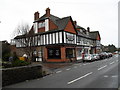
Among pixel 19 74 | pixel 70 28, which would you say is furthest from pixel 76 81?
pixel 70 28

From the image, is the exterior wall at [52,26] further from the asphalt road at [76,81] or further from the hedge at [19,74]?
the hedge at [19,74]

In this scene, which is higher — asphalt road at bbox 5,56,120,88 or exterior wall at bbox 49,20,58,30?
exterior wall at bbox 49,20,58,30

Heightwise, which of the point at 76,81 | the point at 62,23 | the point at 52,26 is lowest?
the point at 76,81

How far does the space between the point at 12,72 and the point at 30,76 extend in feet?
5.86

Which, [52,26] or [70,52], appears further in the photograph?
[70,52]

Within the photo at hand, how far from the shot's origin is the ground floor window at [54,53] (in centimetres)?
2885

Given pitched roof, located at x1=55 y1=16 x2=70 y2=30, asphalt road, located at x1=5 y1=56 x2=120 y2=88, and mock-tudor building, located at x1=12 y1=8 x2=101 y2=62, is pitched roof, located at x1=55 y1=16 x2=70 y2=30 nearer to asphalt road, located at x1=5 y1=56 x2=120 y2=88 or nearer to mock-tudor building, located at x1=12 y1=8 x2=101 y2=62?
mock-tudor building, located at x1=12 y1=8 x2=101 y2=62

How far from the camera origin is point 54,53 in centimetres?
2942

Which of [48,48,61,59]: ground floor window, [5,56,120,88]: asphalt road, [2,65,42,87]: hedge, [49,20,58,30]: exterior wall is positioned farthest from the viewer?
[49,20,58,30]: exterior wall

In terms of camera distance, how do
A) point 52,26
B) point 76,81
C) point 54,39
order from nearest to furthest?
point 76,81, point 54,39, point 52,26

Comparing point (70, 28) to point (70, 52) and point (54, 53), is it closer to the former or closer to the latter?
point (70, 52)

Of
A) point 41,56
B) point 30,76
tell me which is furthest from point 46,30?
point 30,76

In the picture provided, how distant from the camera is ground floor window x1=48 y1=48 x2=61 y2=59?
2885 cm

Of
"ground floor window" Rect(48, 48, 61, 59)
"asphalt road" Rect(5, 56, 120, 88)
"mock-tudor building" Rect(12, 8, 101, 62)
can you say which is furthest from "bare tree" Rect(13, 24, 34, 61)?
"asphalt road" Rect(5, 56, 120, 88)
